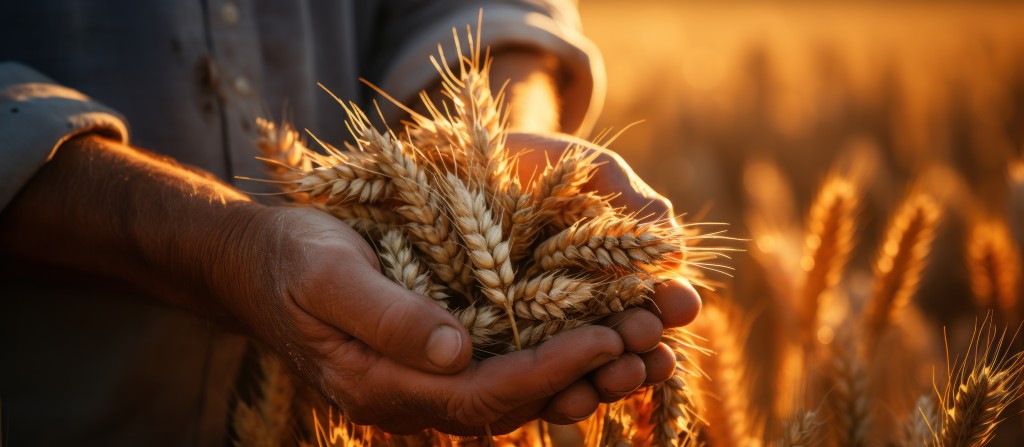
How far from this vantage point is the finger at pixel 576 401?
3.25ft

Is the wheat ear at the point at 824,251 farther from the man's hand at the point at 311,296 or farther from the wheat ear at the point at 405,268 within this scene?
the wheat ear at the point at 405,268

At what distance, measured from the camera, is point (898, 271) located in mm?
1847

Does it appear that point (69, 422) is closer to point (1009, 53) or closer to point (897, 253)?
point (897, 253)

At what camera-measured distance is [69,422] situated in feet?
4.59

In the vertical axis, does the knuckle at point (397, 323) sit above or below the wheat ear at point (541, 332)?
above

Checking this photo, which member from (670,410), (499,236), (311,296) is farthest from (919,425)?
(311,296)

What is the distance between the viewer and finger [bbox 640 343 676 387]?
1.01m

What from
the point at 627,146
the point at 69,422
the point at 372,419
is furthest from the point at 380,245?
the point at 627,146

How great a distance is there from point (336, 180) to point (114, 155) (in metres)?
0.50

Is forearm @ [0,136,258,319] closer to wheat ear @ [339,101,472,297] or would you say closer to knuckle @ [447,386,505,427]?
wheat ear @ [339,101,472,297]

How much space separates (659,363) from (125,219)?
3.01 feet

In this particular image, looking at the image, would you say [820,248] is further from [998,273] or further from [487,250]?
[487,250]

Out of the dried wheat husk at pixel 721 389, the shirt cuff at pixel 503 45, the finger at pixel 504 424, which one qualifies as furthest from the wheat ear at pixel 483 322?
the shirt cuff at pixel 503 45

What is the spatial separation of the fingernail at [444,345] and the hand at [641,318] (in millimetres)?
216
